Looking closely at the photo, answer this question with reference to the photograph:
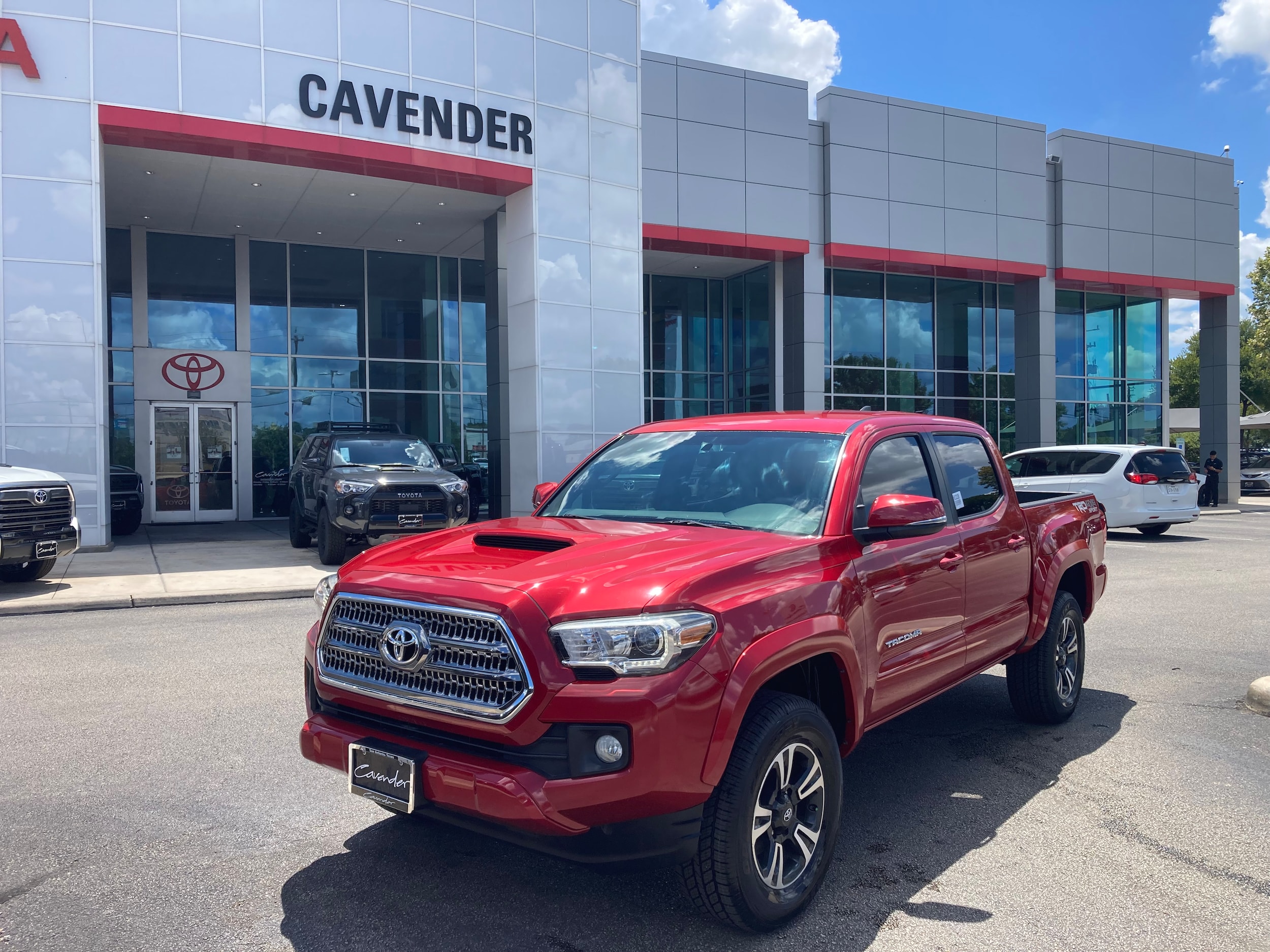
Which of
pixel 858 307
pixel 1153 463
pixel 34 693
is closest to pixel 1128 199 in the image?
pixel 858 307

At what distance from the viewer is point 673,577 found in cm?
316

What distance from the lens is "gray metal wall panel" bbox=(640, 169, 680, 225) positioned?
23.1 metres

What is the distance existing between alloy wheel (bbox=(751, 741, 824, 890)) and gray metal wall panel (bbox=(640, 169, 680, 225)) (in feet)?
68.4

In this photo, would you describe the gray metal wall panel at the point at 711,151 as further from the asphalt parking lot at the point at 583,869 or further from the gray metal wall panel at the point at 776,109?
the asphalt parking lot at the point at 583,869

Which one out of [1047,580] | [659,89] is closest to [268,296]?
[659,89]

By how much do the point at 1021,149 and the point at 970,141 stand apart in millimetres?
1946

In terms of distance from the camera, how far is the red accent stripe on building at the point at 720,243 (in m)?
23.6

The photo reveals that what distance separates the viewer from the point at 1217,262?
3192cm

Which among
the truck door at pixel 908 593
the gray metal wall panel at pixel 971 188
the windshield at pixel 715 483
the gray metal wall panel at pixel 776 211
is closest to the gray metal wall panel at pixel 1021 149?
the gray metal wall panel at pixel 971 188

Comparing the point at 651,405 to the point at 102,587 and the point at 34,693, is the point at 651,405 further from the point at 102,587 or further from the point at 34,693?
the point at 34,693

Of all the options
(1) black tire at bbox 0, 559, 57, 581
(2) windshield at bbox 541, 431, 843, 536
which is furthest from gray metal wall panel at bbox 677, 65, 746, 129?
(2) windshield at bbox 541, 431, 843, 536

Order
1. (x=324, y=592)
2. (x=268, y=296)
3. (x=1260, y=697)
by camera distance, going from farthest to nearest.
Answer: (x=268, y=296) → (x=1260, y=697) → (x=324, y=592)

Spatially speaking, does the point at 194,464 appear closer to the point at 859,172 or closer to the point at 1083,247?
the point at 859,172

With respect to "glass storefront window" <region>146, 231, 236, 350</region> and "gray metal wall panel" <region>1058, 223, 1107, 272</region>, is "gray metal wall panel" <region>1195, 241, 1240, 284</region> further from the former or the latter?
"glass storefront window" <region>146, 231, 236, 350</region>
